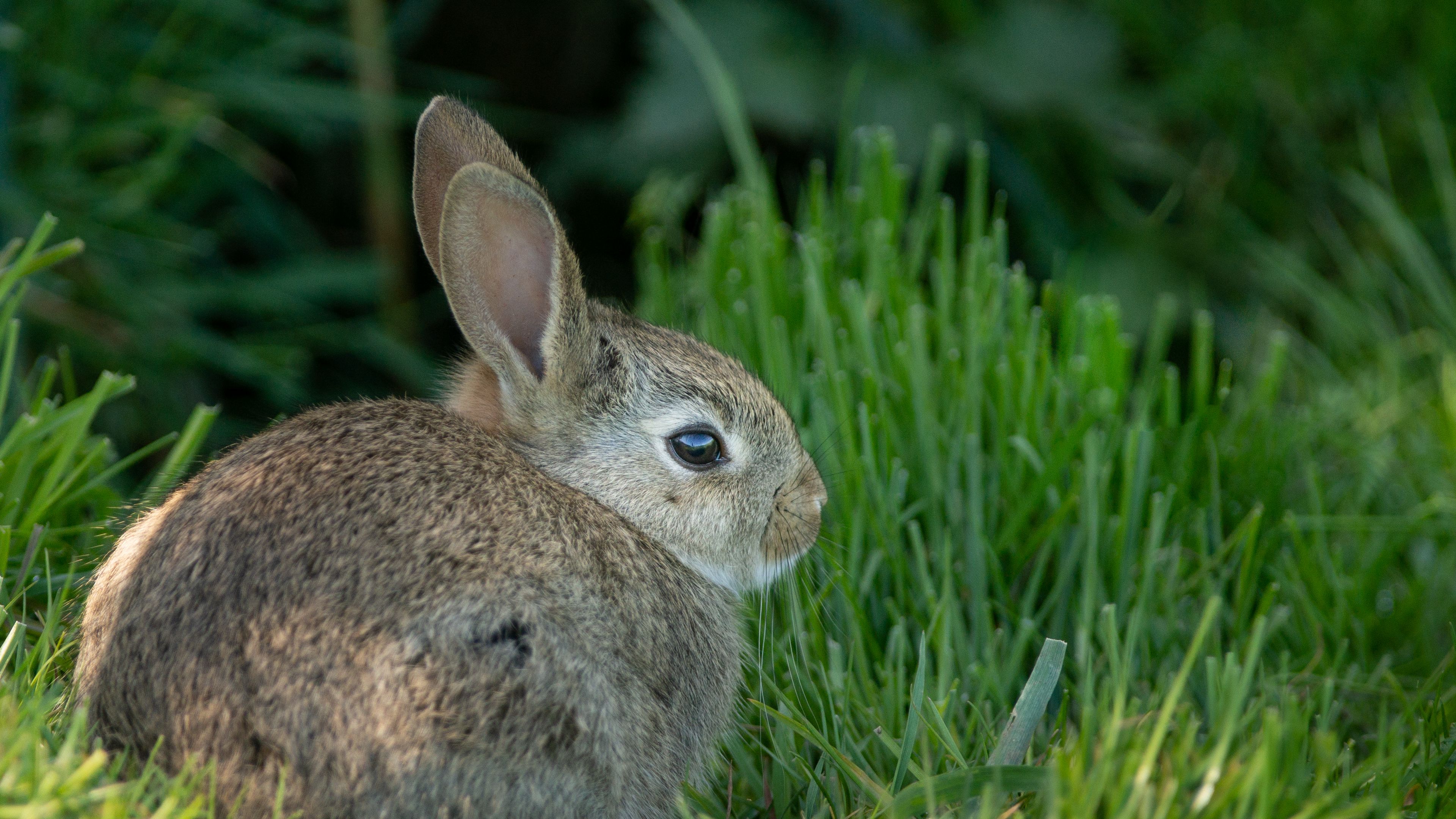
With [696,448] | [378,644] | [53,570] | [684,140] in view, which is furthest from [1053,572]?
[684,140]

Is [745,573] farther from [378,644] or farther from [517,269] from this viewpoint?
[378,644]

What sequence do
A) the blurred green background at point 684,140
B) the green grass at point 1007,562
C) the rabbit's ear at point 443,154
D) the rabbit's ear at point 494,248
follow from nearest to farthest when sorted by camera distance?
1. the green grass at point 1007,562
2. the rabbit's ear at point 494,248
3. the rabbit's ear at point 443,154
4. the blurred green background at point 684,140

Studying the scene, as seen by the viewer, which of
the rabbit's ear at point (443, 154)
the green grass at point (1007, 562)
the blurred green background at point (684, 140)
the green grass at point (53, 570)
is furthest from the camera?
the blurred green background at point (684, 140)

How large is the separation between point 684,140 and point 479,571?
107 inches

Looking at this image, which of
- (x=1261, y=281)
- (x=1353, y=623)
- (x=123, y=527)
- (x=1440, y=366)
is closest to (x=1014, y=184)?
(x=1261, y=281)

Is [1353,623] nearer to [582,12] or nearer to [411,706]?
[411,706]

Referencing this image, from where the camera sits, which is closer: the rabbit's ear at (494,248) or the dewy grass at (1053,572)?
the dewy grass at (1053,572)

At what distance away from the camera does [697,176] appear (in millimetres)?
4492

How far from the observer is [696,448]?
2.44 m

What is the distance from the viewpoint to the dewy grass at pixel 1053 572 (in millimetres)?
1720

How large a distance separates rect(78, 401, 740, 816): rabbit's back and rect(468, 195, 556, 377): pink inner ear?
1.34 feet

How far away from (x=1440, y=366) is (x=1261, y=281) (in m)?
0.97

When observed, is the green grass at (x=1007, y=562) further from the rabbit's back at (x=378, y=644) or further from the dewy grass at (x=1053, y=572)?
the rabbit's back at (x=378, y=644)

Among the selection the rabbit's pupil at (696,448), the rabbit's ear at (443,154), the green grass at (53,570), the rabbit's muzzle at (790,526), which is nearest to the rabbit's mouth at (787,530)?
the rabbit's muzzle at (790,526)
